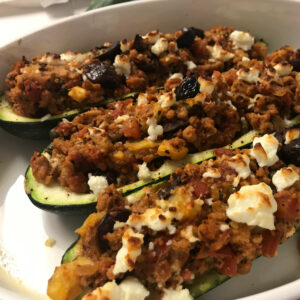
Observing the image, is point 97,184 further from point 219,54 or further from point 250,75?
point 219,54

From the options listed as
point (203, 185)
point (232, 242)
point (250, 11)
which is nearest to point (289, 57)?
point (250, 11)

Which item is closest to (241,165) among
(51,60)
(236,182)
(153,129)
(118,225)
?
(236,182)

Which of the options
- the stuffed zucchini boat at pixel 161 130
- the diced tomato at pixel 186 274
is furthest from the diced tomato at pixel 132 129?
the diced tomato at pixel 186 274

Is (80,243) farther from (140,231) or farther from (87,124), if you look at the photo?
(87,124)

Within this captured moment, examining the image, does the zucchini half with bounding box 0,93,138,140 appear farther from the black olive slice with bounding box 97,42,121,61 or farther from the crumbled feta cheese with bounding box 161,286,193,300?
the crumbled feta cheese with bounding box 161,286,193,300

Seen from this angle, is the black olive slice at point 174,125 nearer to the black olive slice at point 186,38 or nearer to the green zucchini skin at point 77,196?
the green zucchini skin at point 77,196
